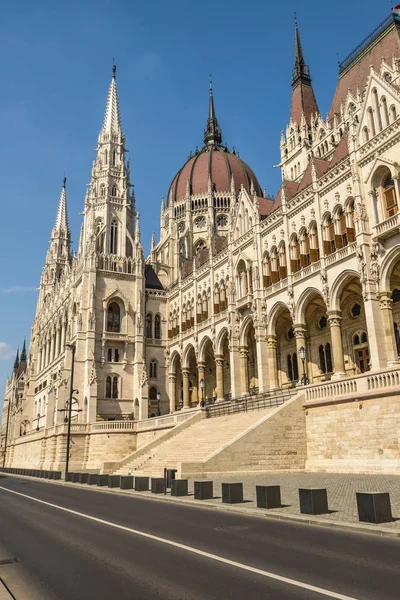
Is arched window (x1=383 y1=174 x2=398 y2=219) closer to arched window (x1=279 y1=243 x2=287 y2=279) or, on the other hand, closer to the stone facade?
the stone facade

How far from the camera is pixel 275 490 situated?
45.7 ft

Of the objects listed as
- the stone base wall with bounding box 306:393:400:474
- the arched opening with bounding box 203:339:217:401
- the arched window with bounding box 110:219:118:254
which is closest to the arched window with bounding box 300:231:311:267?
the stone base wall with bounding box 306:393:400:474

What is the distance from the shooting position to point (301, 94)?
54.8 metres

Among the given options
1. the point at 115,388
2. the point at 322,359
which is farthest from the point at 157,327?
the point at 322,359

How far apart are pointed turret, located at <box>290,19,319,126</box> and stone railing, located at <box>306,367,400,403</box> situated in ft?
118

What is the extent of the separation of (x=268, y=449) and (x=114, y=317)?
32.5 m

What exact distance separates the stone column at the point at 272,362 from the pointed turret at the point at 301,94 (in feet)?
86.9

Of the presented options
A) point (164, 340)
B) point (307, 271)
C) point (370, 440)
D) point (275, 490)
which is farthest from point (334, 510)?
point (164, 340)

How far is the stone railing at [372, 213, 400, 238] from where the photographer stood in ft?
88.7

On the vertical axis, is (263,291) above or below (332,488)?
above

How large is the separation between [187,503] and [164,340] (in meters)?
39.5

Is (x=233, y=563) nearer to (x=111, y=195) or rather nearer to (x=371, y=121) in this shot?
(x=371, y=121)

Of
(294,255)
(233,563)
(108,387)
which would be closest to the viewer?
(233,563)

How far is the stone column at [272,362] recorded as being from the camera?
1453 inches
